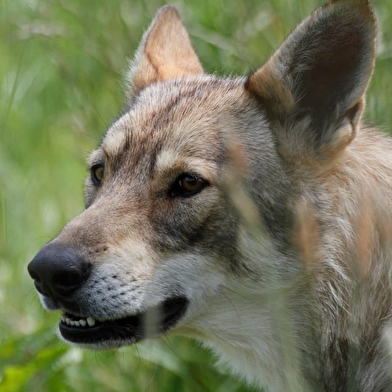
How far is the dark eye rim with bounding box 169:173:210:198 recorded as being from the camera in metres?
4.03

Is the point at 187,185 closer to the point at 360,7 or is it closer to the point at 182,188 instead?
the point at 182,188

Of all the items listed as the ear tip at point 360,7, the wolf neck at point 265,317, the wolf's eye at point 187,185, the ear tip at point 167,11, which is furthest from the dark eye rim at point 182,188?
the ear tip at point 167,11

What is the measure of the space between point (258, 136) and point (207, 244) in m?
0.67

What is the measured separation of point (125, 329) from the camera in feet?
13.0

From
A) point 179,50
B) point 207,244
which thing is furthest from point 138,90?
point 207,244

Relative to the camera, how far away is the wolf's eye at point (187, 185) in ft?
13.2

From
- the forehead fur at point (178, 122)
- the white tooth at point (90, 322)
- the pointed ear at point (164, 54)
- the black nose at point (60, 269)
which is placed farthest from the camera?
the pointed ear at point (164, 54)

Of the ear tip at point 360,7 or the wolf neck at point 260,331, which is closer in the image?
the ear tip at point 360,7

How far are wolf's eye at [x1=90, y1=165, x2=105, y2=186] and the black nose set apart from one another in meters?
0.88

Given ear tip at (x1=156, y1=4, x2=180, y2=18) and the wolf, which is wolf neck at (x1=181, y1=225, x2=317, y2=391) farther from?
ear tip at (x1=156, y1=4, x2=180, y2=18)

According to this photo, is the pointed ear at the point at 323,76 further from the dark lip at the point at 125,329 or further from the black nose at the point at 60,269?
the black nose at the point at 60,269

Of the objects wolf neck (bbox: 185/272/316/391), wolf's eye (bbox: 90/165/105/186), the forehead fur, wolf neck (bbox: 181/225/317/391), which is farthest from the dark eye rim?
wolf's eye (bbox: 90/165/105/186)

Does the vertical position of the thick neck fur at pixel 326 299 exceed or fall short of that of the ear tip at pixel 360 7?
it falls short

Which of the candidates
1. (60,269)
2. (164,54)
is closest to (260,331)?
(60,269)
